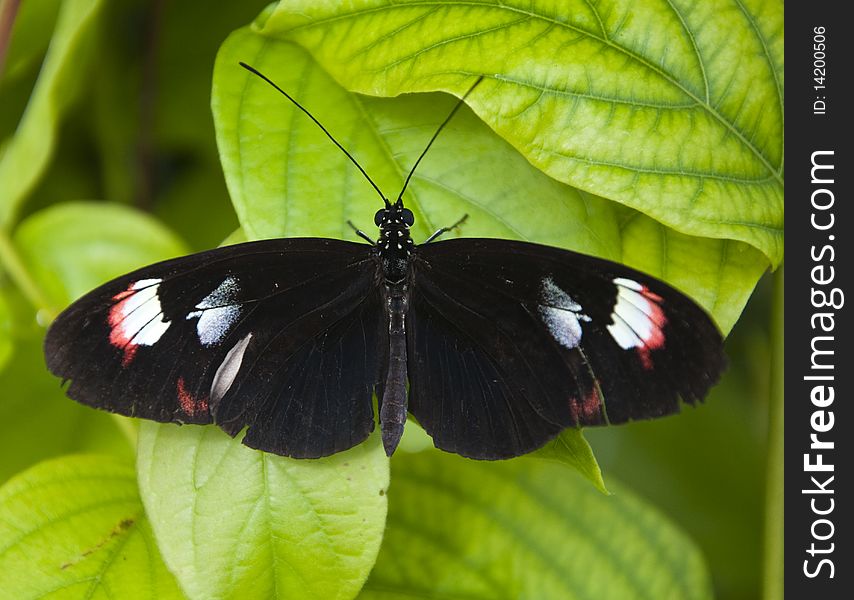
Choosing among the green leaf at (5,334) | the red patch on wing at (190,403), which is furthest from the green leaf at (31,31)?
the red patch on wing at (190,403)

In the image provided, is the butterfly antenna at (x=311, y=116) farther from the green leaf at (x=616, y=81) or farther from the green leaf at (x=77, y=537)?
the green leaf at (x=77, y=537)

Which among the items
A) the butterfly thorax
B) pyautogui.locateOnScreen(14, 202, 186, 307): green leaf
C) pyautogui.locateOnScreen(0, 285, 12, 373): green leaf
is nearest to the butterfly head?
the butterfly thorax

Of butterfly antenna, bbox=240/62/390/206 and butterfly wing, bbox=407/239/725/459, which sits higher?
butterfly antenna, bbox=240/62/390/206

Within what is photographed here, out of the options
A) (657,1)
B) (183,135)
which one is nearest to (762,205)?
(657,1)

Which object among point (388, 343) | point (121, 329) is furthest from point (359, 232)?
point (121, 329)

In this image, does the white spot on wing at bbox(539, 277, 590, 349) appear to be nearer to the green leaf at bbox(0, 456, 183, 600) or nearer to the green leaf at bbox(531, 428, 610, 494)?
the green leaf at bbox(531, 428, 610, 494)
